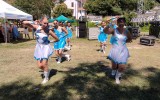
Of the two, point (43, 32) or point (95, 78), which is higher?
point (43, 32)

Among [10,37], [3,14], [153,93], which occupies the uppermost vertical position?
[3,14]

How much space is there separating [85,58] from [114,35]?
473cm

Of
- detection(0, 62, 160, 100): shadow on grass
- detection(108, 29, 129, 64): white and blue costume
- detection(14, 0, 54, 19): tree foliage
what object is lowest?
detection(0, 62, 160, 100): shadow on grass

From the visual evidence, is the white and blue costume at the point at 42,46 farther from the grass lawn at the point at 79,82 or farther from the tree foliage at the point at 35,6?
the tree foliage at the point at 35,6

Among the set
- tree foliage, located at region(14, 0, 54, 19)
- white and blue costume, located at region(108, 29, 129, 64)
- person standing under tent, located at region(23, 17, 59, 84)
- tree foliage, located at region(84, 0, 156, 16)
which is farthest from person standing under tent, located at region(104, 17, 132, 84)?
tree foliage, located at region(84, 0, 156, 16)

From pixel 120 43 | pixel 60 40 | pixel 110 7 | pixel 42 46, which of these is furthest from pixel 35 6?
pixel 120 43

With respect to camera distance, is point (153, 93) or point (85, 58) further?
point (85, 58)

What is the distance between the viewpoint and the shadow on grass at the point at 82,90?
617cm

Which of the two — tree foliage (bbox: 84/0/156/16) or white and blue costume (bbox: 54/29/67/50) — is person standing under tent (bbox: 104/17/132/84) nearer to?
white and blue costume (bbox: 54/29/67/50)

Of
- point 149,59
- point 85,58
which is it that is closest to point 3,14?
point 85,58

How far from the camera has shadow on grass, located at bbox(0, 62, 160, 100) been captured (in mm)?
6168

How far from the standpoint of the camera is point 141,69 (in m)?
9.27

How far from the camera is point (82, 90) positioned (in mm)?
6641

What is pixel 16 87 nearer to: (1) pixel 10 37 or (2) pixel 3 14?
(2) pixel 3 14
